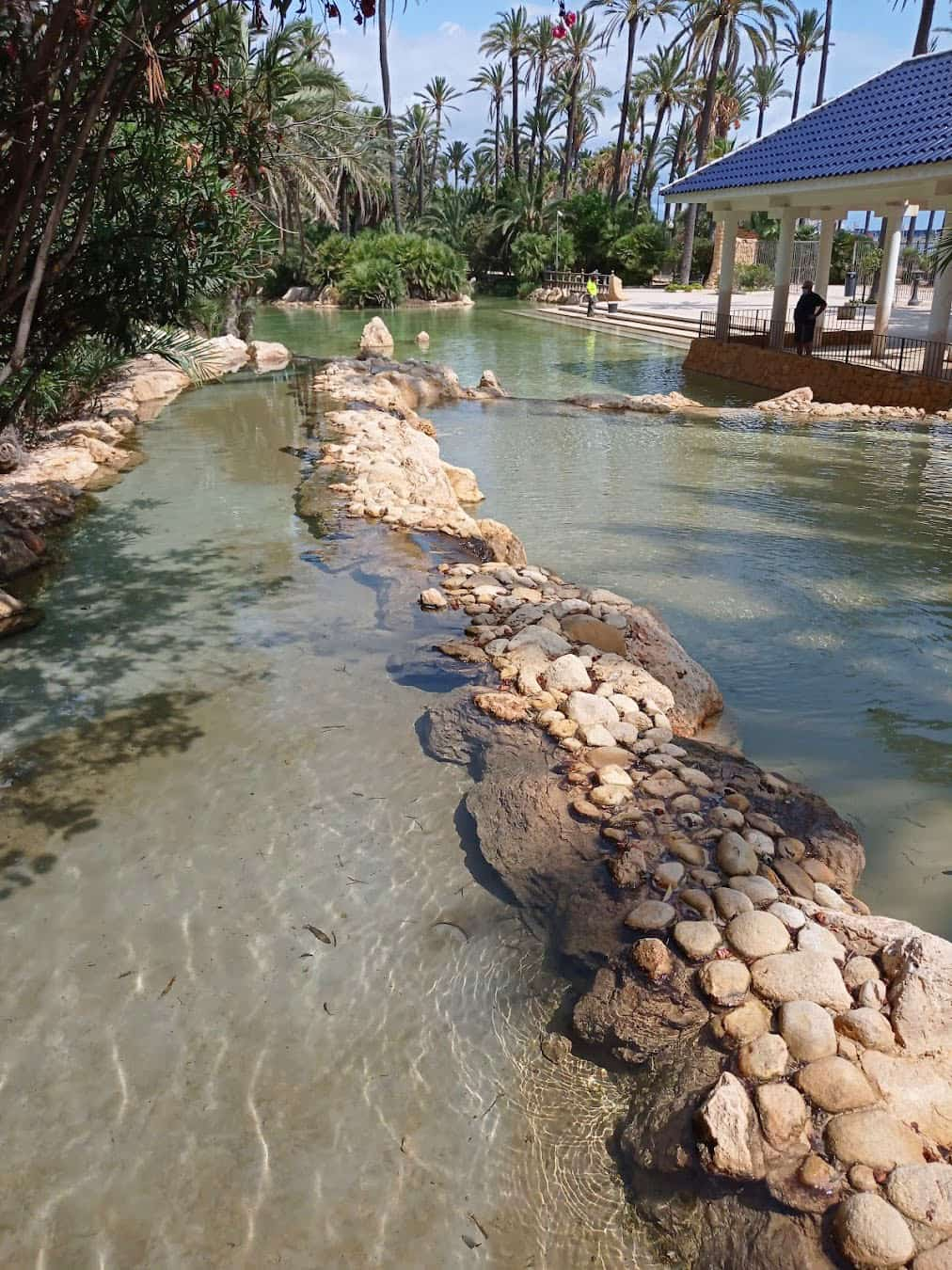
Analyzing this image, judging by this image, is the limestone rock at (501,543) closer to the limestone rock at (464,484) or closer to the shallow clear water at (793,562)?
the shallow clear water at (793,562)

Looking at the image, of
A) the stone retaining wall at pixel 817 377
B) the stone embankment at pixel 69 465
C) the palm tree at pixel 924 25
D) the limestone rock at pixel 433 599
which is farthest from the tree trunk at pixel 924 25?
the limestone rock at pixel 433 599

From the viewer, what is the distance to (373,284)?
40344 mm

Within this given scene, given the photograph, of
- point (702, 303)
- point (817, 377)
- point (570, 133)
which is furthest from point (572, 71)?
point (817, 377)

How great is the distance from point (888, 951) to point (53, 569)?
734 cm

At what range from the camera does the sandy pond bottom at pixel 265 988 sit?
9.48 feet

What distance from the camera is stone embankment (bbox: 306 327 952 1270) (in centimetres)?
273

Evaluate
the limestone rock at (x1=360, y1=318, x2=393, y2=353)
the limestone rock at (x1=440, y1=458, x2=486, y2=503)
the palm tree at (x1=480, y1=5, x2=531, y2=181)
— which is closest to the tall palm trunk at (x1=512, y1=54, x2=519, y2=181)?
the palm tree at (x1=480, y1=5, x2=531, y2=181)

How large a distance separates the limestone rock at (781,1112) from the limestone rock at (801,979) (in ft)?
1.39

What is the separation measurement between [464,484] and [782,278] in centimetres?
1203

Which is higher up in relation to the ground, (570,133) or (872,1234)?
(570,133)

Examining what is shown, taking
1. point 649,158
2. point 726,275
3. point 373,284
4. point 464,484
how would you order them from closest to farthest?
point 464,484 → point 726,275 → point 373,284 → point 649,158

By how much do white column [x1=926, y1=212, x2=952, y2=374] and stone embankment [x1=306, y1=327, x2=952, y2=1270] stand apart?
475 inches

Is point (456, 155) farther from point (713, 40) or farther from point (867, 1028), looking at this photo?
point (867, 1028)

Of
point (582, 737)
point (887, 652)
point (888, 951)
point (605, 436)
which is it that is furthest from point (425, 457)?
point (888, 951)
